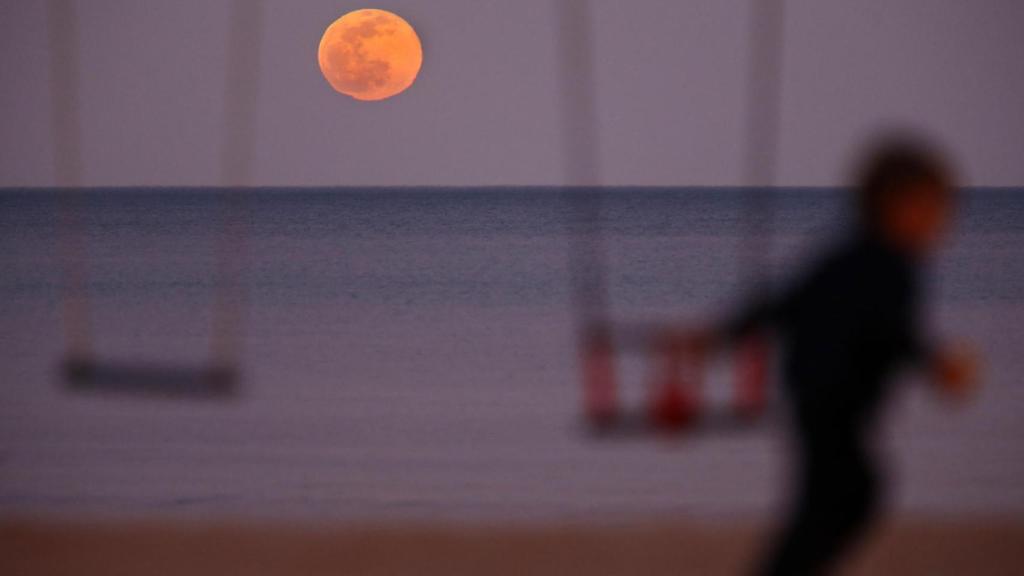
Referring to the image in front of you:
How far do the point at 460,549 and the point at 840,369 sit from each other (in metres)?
1.91

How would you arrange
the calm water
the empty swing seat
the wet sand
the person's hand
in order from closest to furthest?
the person's hand
the empty swing seat
the wet sand
the calm water

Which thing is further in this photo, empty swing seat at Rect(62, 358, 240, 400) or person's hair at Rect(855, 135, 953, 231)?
empty swing seat at Rect(62, 358, 240, 400)

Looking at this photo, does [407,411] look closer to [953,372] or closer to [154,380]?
[154,380]

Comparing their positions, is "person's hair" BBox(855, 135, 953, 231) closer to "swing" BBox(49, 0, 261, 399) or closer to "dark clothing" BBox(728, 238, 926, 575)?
"dark clothing" BBox(728, 238, 926, 575)

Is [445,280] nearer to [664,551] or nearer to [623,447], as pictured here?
[623,447]

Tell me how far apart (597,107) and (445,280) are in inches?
1998

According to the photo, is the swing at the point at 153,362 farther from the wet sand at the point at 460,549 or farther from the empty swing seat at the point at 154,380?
the wet sand at the point at 460,549

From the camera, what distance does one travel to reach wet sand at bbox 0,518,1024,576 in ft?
16.3

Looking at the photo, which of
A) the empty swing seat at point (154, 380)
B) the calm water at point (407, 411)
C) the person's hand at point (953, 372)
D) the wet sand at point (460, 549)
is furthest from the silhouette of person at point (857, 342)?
the empty swing seat at point (154, 380)

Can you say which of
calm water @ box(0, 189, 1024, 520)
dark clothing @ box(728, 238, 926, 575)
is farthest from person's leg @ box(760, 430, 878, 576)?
calm water @ box(0, 189, 1024, 520)

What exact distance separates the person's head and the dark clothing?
0.05 metres

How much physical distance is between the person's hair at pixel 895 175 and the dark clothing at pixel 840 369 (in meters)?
0.09

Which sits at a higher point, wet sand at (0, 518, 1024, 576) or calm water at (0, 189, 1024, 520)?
wet sand at (0, 518, 1024, 576)

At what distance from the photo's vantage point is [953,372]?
3.61 m
